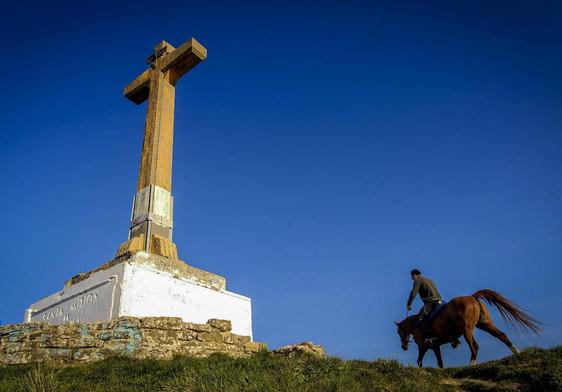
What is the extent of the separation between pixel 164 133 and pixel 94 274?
4917mm

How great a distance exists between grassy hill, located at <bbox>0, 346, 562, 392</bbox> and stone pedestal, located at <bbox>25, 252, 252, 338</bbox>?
1705 mm

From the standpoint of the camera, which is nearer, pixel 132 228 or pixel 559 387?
pixel 559 387

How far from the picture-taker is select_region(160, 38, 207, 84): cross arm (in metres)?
13.6

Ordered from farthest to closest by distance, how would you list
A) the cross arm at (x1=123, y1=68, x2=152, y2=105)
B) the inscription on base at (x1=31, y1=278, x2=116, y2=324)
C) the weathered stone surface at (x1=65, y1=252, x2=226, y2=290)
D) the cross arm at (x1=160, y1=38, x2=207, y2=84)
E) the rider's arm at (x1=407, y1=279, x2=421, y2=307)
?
the cross arm at (x1=123, y1=68, x2=152, y2=105) < the cross arm at (x1=160, y1=38, x2=207, y2=84) < the rider's arm at (x1=407, y1=279, x2=421, y2=307) < the weathered stone surface at (x1=65, y1=252, x2=226, y2=290) < the inscription on base at (x1=31, y1=278, x2=116, y2=324)

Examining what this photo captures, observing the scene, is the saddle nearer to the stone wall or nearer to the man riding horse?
the man riding horse

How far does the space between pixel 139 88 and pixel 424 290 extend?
36.9 feet

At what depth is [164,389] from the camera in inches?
238

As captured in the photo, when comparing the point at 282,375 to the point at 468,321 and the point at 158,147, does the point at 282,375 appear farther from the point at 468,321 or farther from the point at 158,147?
the point at 158,147

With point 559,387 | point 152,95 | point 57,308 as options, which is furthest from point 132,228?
point 559,387

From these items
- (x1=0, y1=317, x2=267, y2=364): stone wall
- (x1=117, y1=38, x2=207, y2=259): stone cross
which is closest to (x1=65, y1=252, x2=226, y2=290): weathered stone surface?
(x1=117, y1=38, x2=207, y2=259): stone cross

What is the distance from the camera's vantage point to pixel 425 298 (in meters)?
10.3

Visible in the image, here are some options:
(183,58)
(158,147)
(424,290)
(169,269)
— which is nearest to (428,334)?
(424,290)

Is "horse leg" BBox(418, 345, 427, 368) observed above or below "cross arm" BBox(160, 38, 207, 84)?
below

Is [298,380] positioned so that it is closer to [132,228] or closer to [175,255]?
[175,255]
